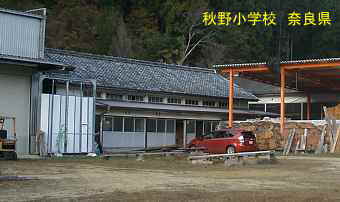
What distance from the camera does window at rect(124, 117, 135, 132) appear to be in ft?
126

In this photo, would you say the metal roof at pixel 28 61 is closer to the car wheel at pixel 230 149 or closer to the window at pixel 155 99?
the car wheel at pixel 230 149

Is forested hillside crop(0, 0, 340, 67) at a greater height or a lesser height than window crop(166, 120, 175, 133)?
greater

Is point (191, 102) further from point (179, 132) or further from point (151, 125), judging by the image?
point (151, 125)

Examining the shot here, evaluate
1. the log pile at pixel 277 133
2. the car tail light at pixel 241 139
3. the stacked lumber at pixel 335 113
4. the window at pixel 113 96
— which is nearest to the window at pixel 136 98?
the window at pixel 113 96

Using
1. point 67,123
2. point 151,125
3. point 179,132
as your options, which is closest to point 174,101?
point 179,132

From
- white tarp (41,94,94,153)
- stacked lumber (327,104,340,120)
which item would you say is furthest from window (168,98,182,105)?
stacked lumber (327,104,340,120)

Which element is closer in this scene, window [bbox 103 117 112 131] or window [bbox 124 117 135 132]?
window [bbox 103 117 112 131]

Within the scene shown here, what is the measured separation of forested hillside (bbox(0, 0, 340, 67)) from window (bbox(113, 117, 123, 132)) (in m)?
23.9

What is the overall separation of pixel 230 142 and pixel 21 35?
41.1ft

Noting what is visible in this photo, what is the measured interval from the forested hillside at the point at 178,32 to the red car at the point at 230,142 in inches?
1168

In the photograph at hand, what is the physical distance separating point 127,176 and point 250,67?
20.9 metres

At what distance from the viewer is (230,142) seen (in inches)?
1314

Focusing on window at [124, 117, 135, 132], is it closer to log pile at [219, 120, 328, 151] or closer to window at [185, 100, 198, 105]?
window at [185, 100, 198, 105]

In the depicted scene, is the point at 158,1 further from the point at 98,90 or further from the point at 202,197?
the point at 202,197
